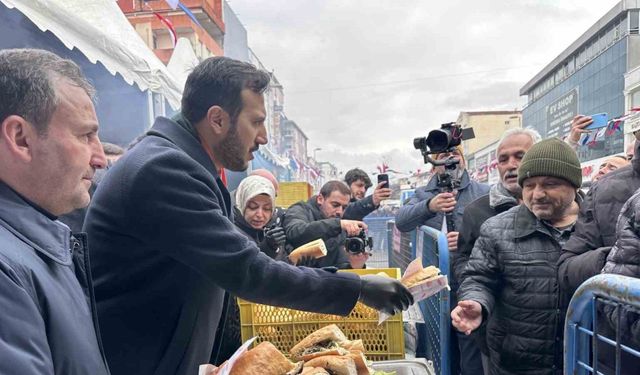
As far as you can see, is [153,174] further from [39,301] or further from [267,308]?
[267,308]

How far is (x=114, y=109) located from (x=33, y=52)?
4.20 metres

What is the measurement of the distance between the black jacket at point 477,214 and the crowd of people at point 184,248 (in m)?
0.47

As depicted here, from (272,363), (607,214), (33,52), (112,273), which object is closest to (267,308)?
(272,363)

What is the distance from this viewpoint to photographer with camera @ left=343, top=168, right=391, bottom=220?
4.52 metres

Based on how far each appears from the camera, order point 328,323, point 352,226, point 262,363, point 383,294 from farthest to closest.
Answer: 1. point 352,226
2. point 328,323
3. point 383,294
4. point 262,363

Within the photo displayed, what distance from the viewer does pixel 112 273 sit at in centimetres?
143

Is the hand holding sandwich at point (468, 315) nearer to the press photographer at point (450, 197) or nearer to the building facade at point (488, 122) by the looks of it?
the press photographer at point (450, 197)

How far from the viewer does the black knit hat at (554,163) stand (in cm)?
219

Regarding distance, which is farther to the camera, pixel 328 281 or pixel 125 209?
pixel 328 281

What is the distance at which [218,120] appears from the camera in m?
1.68

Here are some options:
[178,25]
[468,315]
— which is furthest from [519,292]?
[178,25]

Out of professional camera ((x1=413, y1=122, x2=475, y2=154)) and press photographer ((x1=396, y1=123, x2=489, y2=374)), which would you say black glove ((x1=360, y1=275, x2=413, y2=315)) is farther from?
professional camera ((x1=413, y1=122, x2=475, y2=154))

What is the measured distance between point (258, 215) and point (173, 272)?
1.74 m

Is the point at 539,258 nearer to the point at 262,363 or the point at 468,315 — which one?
the point at 468,315
